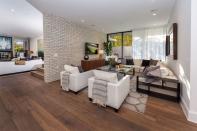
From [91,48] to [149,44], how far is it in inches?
141

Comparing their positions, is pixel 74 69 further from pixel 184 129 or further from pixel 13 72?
pixel 13 72

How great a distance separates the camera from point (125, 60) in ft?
22.4

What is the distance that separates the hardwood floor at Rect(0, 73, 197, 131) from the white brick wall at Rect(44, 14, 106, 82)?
196 cm

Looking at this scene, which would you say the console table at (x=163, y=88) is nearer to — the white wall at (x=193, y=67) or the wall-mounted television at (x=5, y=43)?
the white wall at (x=193, y=67)

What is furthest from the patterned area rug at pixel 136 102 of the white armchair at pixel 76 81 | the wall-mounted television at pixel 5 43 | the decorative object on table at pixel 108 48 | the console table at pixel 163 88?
the wall-mounted television at pixel 5 43

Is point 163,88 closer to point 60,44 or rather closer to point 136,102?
point 136,102

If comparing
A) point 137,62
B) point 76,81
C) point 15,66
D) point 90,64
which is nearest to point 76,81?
point 76,81

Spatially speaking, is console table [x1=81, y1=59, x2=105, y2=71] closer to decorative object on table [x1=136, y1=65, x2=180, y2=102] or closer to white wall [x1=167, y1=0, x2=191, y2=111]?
decorative object on table [x1=136, y1=65, x2=180, y2=102]

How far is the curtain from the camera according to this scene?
5957 millimetres

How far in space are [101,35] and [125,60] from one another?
277cm

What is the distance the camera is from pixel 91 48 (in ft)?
22.7

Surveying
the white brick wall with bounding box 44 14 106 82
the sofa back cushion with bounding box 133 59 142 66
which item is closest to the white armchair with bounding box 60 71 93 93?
the white brick wall with bounding box 44 14 106 82

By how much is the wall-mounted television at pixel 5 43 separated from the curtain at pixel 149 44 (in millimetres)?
9575

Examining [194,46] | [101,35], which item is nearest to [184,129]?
[194,46]
